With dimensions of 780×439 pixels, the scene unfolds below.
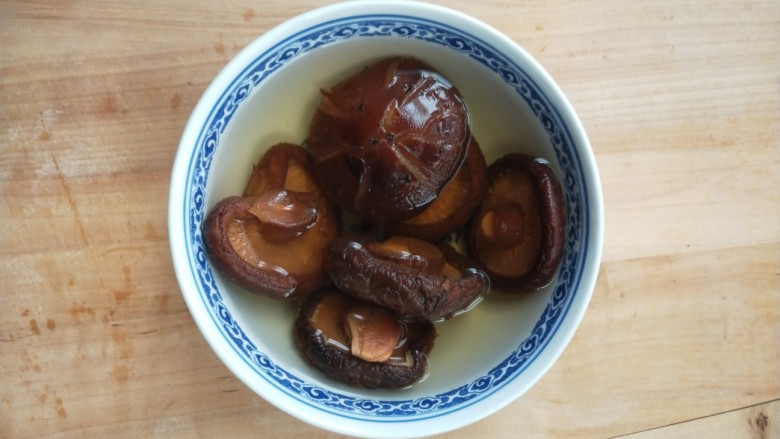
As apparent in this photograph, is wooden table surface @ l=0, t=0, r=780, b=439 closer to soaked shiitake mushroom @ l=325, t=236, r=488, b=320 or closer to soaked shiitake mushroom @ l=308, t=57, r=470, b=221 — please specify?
soaked shiitake mushroom @ l=308, t=57, r=470, b=221

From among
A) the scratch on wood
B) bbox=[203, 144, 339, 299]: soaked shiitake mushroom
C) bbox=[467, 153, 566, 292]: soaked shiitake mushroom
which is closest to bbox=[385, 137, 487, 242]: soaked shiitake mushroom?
bbox=[467, 153, 566, 292]: soaked shiitake mushroom

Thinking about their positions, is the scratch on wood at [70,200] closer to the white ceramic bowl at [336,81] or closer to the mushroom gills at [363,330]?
the white ceramic bowl at [336,81]

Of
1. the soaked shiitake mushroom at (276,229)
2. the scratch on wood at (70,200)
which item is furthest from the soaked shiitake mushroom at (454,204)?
the scratch on wood at (70,200)

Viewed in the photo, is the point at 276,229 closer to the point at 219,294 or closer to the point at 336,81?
the point at 219,294

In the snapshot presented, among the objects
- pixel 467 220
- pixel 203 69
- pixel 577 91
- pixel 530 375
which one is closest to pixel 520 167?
pixel 467 220

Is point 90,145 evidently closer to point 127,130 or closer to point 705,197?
point 127,130
